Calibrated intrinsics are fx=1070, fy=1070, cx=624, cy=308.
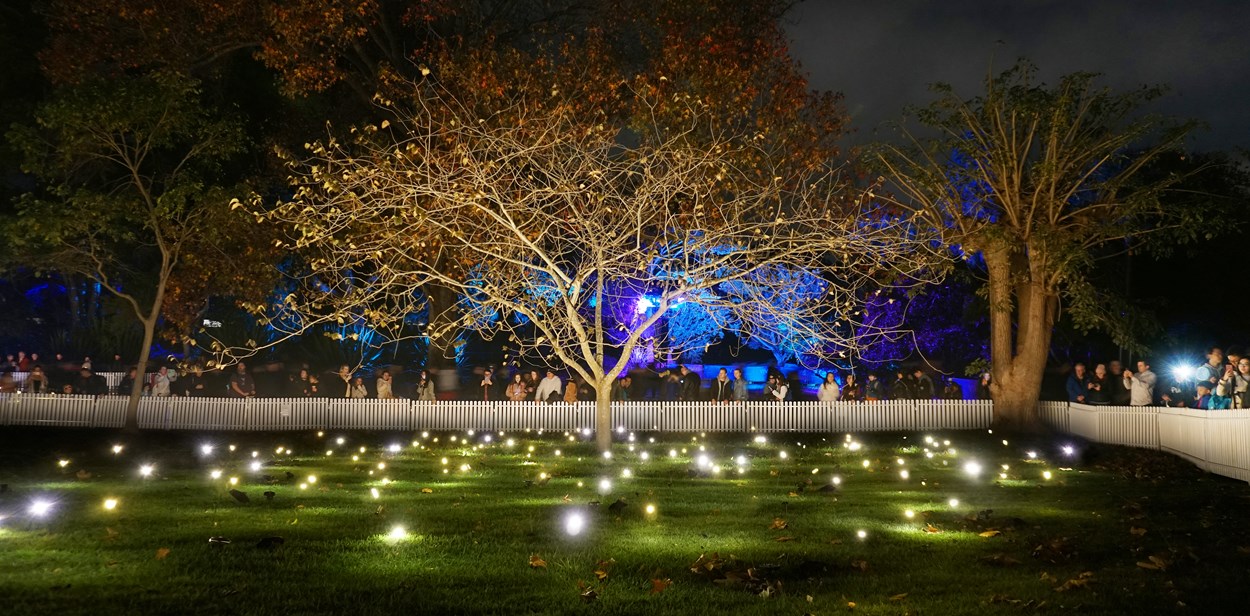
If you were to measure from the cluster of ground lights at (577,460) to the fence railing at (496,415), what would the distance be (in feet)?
3.84

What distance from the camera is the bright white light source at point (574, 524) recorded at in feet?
32.4

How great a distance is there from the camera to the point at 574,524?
10.3 metres

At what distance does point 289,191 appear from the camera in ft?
104

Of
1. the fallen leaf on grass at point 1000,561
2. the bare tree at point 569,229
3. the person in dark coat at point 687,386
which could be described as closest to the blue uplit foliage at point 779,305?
the bare tree at point 569,229

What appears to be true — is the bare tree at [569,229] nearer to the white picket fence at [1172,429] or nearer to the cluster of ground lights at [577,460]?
the cluster of ground lights at [577,460]

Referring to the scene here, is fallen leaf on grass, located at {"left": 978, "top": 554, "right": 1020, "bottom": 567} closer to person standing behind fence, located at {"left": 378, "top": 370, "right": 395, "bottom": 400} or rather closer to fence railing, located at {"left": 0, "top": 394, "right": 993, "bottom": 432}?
fence railing, located at {"left": 0, "top": 394, "right": 993, "bottom": 432}

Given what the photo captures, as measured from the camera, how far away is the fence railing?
25.2 m

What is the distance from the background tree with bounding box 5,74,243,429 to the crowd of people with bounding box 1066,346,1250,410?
62.2 feet

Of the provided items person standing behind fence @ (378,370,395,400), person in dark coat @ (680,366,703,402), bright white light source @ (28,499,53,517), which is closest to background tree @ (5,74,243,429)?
person standing behind fence @ (378,370,395,400)

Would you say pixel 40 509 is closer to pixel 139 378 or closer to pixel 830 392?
pixel 139 378

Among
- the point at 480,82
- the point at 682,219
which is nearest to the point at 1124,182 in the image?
the point at 682,219

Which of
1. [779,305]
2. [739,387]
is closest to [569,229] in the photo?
[779,305]

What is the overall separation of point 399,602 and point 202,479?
27.4 feet

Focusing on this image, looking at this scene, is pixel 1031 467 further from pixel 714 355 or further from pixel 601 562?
pixel 714 355
